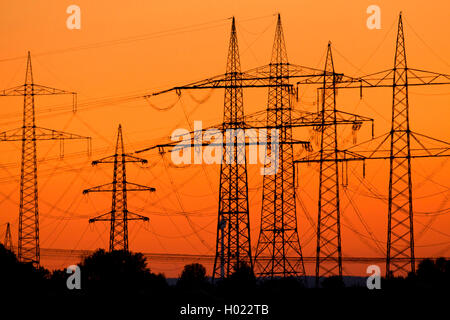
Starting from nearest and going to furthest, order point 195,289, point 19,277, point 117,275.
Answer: point 195,289, point 19,277, point 117,275

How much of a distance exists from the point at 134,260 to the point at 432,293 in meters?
72.4

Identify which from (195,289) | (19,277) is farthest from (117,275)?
(195,289)

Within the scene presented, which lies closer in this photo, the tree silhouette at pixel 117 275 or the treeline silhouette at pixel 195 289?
the treeline silhouette at pixel 195 289

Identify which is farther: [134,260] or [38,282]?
[134,260]

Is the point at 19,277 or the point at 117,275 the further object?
the point at 117,275

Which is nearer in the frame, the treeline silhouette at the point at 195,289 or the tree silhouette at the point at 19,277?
the treeline silhouette at the point at 195,289

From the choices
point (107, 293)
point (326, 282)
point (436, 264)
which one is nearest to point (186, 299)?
point (107, 293)

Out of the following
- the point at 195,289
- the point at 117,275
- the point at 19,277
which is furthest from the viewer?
the point at 117,275

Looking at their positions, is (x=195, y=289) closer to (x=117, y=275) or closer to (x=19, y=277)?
(x=19, y=277)

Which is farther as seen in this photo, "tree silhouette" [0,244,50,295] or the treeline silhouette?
"tree silhouette" [0,244,50,295]

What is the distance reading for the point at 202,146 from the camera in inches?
4163

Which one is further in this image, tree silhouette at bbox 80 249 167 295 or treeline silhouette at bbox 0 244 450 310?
tree silhouette at bbox 80 249 167 295
